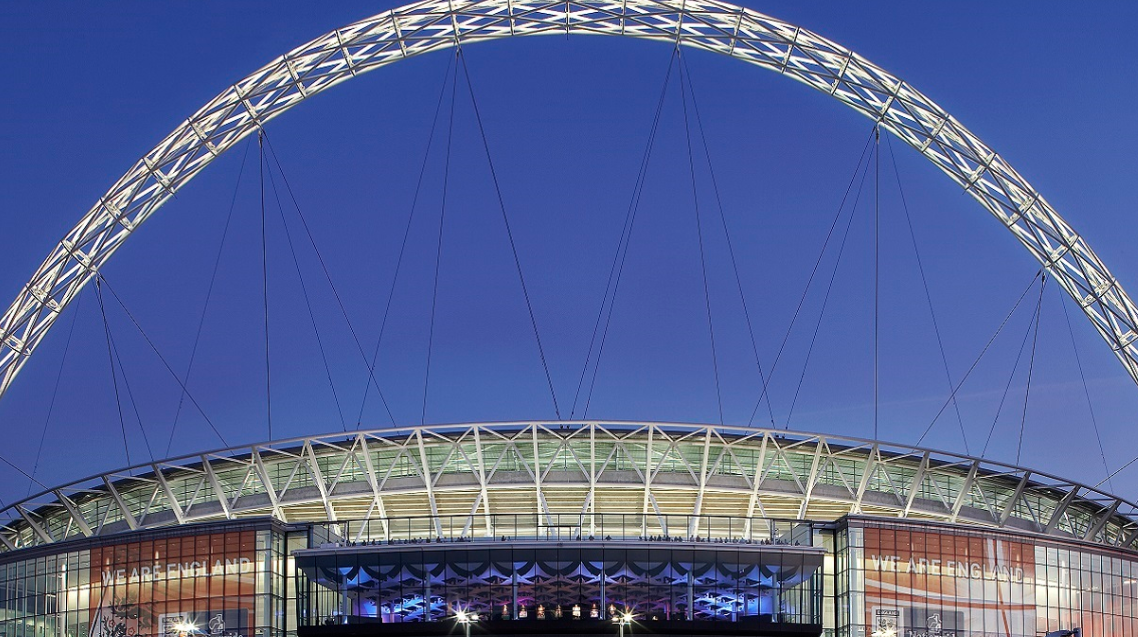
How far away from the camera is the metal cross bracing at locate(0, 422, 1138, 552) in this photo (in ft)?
252

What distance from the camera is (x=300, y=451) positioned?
270 feet

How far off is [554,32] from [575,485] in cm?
2541

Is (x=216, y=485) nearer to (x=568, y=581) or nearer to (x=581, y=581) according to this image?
(x=568, y=581)

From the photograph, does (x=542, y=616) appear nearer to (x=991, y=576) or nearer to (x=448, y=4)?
(x=991, y=576)

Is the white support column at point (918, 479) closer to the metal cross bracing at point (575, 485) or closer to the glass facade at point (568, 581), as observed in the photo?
the metal cross bracing at point (575, 485)

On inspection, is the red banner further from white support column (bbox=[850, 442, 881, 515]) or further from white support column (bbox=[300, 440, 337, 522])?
white support column (bbox=[850, 442, 881, 515])

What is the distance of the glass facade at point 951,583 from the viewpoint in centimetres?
6581

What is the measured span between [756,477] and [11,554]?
40.7m

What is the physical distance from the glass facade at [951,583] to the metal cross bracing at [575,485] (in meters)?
8.37

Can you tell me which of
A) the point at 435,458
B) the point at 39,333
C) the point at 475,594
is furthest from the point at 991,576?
the point at 39,333

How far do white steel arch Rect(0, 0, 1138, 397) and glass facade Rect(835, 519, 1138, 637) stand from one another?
12876 mm

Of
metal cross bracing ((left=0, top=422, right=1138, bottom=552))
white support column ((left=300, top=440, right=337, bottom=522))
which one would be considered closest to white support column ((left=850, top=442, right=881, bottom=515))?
metal cross bracing ((left=0, top=422, right=1138, bottom=552))

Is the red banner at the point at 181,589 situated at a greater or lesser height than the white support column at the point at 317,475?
lesser

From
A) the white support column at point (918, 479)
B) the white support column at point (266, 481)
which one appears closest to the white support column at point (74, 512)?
the white support column at point (266, 481)
